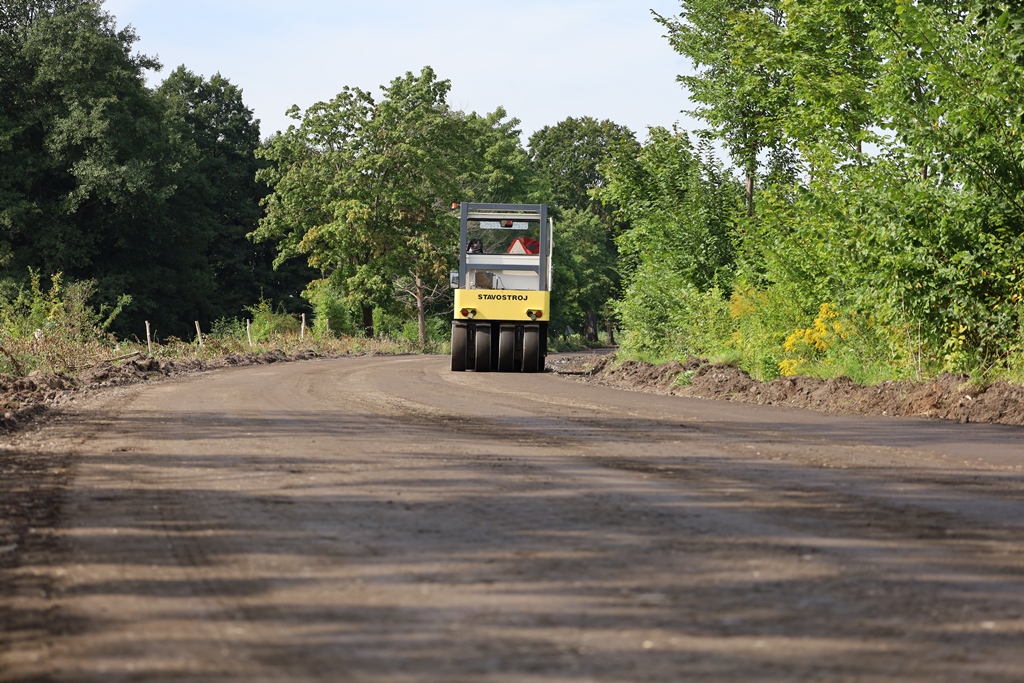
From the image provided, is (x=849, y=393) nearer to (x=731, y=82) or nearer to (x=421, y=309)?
(x=731, y=82)

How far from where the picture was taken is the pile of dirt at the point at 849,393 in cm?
1625

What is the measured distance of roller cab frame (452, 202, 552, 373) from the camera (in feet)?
99.5

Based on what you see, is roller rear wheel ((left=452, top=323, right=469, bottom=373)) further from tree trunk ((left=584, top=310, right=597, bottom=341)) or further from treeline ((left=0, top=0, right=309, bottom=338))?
tree trunk ((left=584, top=310, right=597, bottom=341))

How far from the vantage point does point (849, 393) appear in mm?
18750

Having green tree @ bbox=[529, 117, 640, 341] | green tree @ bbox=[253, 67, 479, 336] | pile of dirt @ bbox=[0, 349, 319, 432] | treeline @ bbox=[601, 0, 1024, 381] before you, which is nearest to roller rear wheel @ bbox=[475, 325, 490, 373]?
treeline @ bbox=[601, 0, 1024, 381]

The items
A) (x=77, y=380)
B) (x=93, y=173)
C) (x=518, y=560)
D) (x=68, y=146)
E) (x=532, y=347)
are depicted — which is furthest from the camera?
(x=68, y=146)

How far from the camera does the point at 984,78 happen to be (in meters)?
17.5

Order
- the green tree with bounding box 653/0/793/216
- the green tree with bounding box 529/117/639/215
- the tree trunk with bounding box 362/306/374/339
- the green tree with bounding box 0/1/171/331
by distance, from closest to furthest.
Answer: the green tree with bounding box 653/0/793/216, the green tree with bounding box 0/1/171/331, the tree trunk with bounding box 362/306/374/339, the green tree with bounding box 529/117/639/215

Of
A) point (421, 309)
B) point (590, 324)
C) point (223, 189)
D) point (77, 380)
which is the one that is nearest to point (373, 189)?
point (421, 309)

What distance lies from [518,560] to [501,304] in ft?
78.3

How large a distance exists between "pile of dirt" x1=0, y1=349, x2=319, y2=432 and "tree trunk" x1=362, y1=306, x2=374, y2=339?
26058 millimetres

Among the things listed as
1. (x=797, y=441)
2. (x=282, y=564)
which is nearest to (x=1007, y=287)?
(x=797, y=441)

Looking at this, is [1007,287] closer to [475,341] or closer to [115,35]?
[475,341]

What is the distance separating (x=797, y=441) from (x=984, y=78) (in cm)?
759
